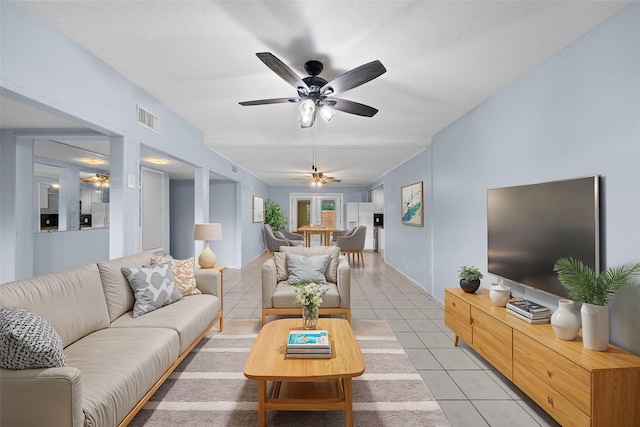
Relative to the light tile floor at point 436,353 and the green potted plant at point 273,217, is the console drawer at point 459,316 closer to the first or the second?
the light tile floor at point 436,353

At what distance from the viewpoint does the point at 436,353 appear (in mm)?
2896

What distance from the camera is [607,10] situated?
6.10ft

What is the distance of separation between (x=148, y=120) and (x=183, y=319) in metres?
2.07

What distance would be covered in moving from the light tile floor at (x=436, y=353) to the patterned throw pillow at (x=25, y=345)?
2.19 meters

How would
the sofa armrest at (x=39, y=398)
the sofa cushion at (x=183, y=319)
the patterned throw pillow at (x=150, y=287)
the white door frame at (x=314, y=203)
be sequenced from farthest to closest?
the white door frame at (x=314, y=203), the patterned throw pillow at (x=150, y=287), the sofa cushion at (x=183, y=319), the sofa armrest at (x=39, y=398)

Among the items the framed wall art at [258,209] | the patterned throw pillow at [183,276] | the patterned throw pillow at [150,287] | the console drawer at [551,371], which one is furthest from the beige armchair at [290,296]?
the framed wall art at [258,209]

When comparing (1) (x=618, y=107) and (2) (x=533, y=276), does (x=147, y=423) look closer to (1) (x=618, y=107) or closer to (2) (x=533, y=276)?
(2) (x=533, y=276)

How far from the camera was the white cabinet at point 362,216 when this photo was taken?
35.8ft

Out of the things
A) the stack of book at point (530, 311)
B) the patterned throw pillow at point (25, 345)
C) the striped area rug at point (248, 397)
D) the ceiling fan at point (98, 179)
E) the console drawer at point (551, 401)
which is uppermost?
the ceiling fan at point (98, 179)

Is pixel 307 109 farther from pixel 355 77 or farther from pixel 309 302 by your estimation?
pixel 309 302

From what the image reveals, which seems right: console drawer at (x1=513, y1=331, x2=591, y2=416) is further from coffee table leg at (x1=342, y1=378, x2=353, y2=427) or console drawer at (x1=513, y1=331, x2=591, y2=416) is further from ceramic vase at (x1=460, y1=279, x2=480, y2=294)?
coffee table leg at (x1=342, y1=378, x2=353, y2=427)

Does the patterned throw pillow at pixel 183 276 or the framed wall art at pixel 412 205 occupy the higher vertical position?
the framed wall art at pixel 412 205

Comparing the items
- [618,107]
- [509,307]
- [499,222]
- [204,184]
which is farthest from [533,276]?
[204,184]

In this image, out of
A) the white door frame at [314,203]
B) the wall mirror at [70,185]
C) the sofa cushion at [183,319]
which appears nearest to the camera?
the sofa cushion at [183,319]
